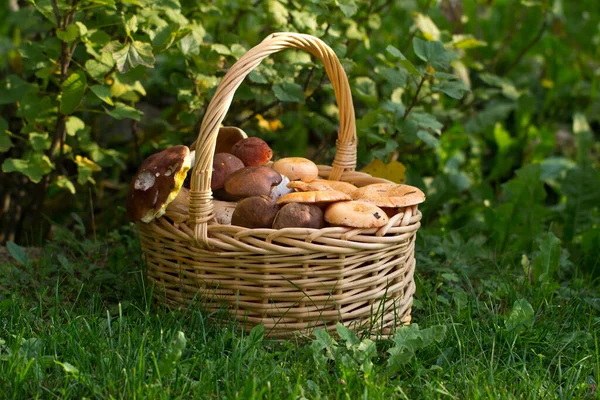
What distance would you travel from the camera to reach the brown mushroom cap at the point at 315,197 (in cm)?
226

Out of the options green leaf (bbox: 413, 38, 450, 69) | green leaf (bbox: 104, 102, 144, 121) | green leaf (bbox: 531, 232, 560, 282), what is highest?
green leaf (bbox: 413, 38, 450, 69)

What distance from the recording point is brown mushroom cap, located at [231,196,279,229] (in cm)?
228

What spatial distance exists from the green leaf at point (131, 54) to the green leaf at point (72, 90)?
6.7 inches

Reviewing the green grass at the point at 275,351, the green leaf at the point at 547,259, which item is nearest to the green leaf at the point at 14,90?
the green grass at the point at 275,351

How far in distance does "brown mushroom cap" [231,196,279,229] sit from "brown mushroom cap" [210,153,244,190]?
220 millimetres

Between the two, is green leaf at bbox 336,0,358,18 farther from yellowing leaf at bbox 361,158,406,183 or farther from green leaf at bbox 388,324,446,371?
green leaf at bbox 388,324,446,371

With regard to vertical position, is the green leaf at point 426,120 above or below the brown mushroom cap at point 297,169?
above

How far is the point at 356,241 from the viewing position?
7.27 feet

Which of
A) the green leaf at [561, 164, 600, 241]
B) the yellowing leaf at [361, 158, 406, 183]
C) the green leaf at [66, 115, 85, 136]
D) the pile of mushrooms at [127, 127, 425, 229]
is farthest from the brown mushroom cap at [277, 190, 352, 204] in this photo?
the green leaf at [561, 164, 600, 241]

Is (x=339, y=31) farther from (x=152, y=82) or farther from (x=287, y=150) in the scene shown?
(x=152, y=82)

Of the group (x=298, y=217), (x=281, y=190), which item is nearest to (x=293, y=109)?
(x=281, y=190)

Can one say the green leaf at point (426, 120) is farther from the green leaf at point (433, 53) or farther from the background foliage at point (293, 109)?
the green leaf at point (433, 53)

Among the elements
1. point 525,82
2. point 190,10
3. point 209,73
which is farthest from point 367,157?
point 525,82

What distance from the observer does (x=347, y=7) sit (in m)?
2.83
